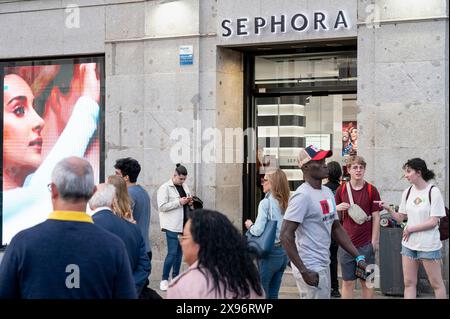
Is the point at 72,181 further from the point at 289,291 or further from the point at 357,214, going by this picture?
the point at 289,291

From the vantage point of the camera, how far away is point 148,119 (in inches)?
525

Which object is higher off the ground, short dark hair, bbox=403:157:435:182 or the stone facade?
the stone facade

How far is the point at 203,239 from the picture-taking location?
4.13 m

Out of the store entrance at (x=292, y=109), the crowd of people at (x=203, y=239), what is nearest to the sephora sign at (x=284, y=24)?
the store entrance at (x=292, y=109)

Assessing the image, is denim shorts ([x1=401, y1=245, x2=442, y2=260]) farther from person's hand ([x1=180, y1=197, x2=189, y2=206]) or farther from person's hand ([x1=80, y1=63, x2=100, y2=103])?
person's hand ([x1=80, y1=63, x2=100, y2=103])

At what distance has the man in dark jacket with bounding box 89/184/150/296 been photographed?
20.7ft

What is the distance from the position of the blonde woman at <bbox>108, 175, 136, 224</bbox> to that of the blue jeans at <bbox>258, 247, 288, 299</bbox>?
6.27 ft

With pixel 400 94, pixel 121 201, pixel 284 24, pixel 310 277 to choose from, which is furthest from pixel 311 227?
pixel 284 24

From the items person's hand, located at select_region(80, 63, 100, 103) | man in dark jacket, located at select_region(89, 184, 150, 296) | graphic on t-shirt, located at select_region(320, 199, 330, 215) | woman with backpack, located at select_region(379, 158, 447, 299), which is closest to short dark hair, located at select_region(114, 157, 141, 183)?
man in dark jacket, located at select_region(89, 184, 150, 296)

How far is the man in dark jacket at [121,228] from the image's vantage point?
20.7 feet

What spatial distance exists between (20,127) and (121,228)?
8.75m

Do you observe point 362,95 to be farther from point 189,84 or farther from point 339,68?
point 189,84
